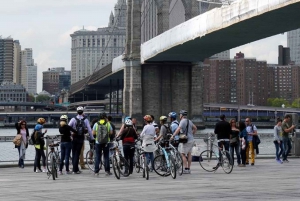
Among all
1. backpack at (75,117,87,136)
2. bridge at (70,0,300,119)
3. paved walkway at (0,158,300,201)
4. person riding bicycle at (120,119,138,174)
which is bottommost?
paved walkway at (0,158,300,201)

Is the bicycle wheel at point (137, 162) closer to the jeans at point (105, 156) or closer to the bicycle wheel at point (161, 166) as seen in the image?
the jeans at point (105, 156)

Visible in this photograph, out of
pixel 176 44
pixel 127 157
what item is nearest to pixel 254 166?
pixel 127 157

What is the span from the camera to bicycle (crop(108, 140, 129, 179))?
59.7ft

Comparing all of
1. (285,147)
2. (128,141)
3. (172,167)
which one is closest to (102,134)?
(128,141)

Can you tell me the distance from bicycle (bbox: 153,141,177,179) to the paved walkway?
20 cm

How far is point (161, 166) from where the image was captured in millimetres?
18828

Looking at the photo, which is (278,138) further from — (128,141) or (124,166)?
(124,166)

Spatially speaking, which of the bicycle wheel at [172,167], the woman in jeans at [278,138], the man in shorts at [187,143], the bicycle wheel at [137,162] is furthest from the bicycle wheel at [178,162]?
the woman in jeans at [278,138]

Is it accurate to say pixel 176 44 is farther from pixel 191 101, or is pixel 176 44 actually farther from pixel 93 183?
pixel 93 183

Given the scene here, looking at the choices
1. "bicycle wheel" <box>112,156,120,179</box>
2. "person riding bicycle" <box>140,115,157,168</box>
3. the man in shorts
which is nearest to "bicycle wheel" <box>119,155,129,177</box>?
"bicycle wheel" <box>112,156,120,179</box>

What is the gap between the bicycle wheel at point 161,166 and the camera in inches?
734

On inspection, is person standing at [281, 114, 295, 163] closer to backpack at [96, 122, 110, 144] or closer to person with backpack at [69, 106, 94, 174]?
person with backpack at [69, 106, 94, 174]

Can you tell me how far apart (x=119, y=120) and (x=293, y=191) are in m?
89.7

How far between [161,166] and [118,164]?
105 cm
